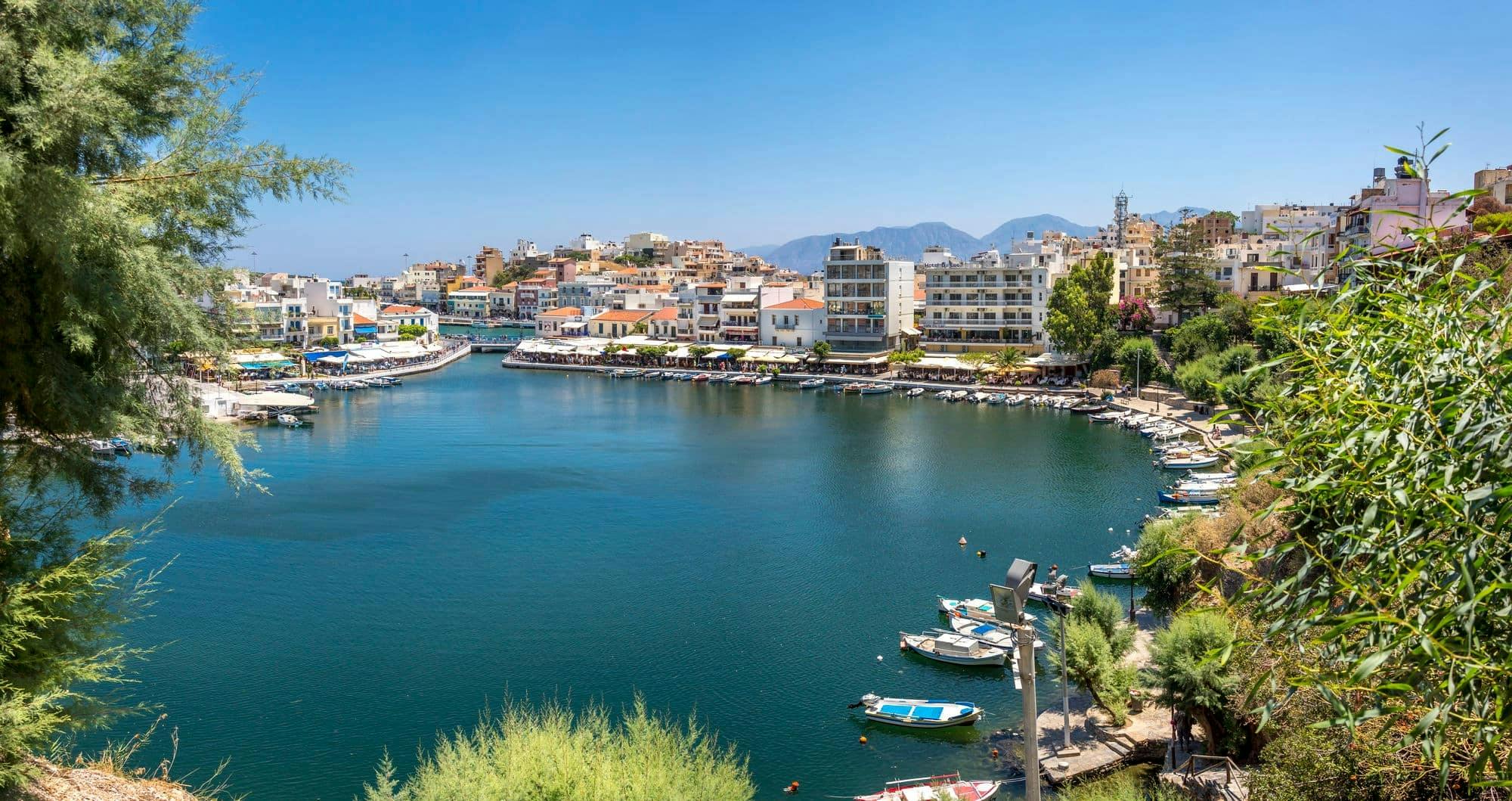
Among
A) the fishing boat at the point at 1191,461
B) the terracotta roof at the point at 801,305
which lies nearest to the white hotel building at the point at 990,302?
the terracotta roof at the point at 801,305

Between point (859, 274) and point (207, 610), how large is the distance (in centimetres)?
3429

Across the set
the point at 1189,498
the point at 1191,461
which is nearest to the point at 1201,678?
the point at 1189,498

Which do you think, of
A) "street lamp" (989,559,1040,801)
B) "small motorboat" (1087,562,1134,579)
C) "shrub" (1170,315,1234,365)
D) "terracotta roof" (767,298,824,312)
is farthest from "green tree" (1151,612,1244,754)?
"terracotta roof" (767,298,824,312)

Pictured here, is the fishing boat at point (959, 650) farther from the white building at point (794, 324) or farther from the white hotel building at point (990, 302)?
the white building at point (794, 324)

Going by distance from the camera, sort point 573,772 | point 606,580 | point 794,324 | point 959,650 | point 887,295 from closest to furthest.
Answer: point 573,772, point 959,650, point 606,580, point 887,295, point 794,324

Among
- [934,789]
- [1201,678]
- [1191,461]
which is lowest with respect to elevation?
[934,789]

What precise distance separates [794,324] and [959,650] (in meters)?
35.7

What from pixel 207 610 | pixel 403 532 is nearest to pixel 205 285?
pixel 207 610

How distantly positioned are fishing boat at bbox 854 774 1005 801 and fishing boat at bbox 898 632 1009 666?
281 cm

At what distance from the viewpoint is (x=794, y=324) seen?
47125 millimetres

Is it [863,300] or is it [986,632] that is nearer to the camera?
[986,632]

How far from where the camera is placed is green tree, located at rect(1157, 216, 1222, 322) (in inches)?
1468

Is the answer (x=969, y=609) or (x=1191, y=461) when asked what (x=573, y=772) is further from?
(x=1191, y=461)

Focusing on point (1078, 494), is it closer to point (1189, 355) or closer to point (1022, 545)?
point (1022, 545)
